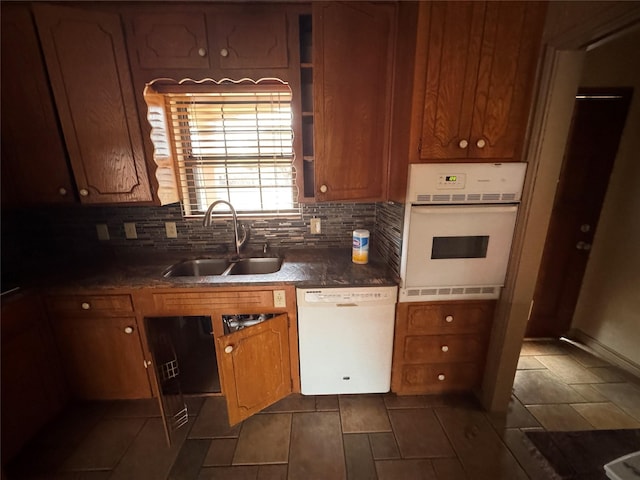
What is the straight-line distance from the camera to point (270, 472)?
1381mm

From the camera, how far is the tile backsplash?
1914mm

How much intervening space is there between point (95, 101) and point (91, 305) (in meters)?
1.16

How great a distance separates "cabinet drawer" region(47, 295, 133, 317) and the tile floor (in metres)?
0.69

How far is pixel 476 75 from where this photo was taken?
4.17ft

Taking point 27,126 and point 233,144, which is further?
point 233,144

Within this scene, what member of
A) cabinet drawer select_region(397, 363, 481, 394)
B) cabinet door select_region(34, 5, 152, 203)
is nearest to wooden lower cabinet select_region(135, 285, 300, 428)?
cabinet door select_region(34, 5, 152, 203)

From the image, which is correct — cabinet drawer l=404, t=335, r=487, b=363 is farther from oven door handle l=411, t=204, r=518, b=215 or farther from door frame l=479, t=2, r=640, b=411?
oven door handle l=411, t=204, r=518, b=215

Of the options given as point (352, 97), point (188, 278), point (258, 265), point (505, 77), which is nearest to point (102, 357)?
point (188, 278)

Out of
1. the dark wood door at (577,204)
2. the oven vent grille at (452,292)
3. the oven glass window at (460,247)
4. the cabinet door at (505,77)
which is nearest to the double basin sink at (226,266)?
the oven vent grille at (452,292)

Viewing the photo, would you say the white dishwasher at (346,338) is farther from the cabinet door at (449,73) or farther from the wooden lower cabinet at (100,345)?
the wooden lower cabinet at (100,345)

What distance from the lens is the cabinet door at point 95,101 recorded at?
140 centimetres

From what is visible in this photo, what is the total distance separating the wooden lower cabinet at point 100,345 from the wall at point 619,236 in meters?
3.44

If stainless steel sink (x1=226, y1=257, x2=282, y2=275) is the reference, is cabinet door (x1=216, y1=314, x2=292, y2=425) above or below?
below

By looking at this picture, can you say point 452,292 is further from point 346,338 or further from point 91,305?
point 91,305
